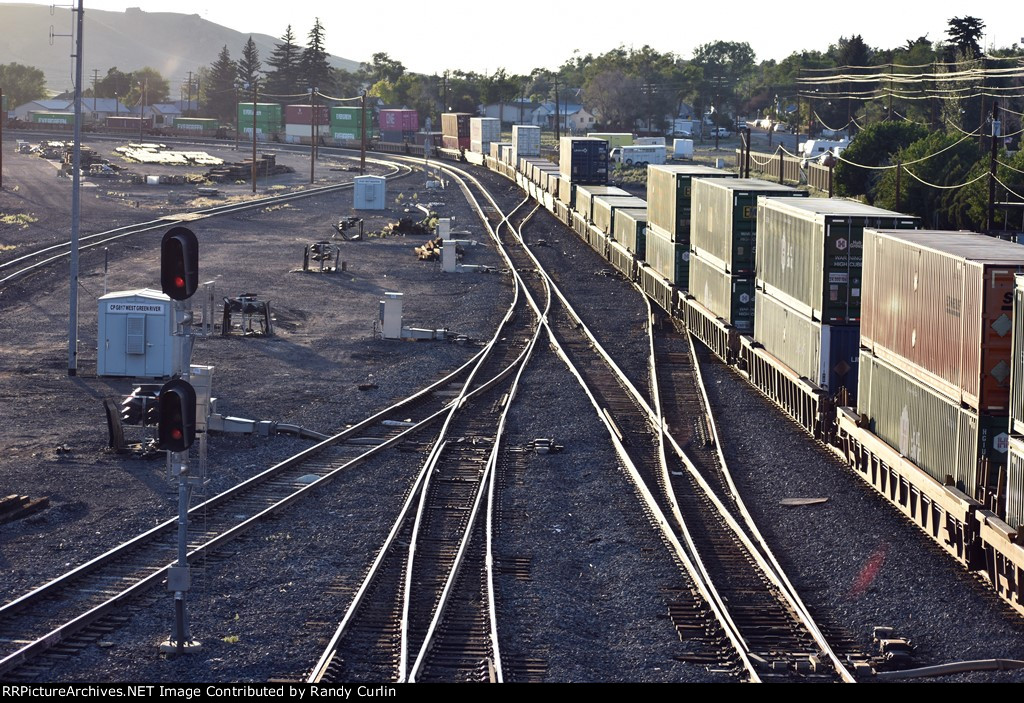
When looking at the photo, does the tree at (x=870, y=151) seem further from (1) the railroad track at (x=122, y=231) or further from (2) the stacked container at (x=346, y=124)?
(2) the stacked container at (x=346, y=124)

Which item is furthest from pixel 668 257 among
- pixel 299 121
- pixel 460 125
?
pixel 299 121

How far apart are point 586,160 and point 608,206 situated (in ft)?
52.8

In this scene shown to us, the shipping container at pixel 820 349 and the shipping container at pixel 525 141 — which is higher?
the shipping container at pixel 525 141

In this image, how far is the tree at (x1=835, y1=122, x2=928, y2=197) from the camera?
252 feet

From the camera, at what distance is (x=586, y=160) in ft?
230

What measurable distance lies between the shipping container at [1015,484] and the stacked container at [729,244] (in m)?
14.9

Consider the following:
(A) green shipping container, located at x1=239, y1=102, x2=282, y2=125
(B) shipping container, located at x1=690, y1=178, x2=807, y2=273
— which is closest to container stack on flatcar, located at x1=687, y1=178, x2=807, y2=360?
(B) shipping container, located at x1=690, y1=178, x2=807, y2=273

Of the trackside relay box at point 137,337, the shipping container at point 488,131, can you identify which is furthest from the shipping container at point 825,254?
the shipping container at point 488,131

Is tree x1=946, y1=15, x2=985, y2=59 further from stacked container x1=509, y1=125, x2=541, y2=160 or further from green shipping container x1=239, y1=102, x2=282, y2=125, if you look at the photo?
green shipping container x1=239, y1=102, x2=282, y2=125

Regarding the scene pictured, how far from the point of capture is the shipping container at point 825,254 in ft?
75.8

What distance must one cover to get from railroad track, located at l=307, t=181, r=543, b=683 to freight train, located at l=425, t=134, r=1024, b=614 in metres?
6.04

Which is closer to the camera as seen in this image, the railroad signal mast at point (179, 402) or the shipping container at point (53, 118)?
the railroad signal mast at point (179, 402)

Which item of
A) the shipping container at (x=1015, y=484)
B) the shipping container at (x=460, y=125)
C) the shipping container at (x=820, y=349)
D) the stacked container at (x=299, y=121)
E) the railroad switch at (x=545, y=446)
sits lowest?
the railroad switch at (x=545, y=446)
